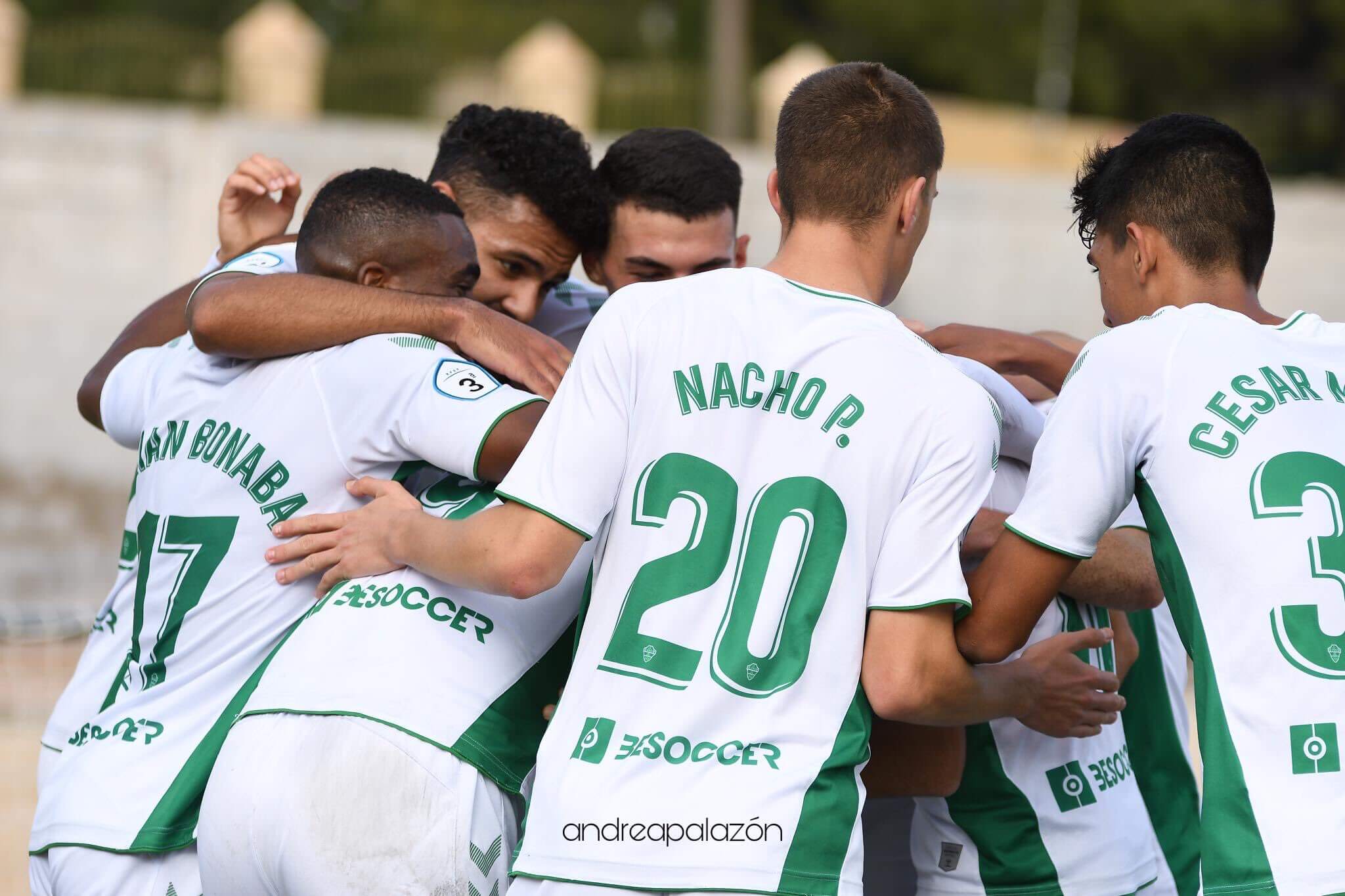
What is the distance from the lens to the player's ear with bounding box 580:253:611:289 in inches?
154

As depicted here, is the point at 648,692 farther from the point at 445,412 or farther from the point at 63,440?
the point at 63,440

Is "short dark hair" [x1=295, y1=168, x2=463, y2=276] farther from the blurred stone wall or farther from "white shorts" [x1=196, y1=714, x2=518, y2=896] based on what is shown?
the blurred stone wall

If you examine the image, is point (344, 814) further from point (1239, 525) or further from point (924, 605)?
point (1239, 525)

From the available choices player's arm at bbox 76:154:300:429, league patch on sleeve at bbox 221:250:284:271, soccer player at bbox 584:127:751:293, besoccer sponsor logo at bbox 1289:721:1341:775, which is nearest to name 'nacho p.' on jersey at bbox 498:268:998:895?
besoccer sponsor logo at bbox 1289:721:1341:775

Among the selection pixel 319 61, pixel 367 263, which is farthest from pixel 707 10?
pixel 367 263

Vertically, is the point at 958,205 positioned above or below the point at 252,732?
above

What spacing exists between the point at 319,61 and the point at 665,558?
17.2 metres

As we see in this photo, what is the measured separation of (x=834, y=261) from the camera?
2512 millimetres

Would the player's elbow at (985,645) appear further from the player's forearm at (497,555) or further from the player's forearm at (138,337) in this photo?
the player's forearm at (138,337)

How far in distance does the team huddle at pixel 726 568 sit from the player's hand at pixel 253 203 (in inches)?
25.5

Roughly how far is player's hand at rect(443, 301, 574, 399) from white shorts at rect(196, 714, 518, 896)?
2.50ft

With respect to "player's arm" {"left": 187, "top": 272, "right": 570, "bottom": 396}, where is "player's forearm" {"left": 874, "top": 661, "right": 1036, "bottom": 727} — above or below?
below

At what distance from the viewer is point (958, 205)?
43.1 feet

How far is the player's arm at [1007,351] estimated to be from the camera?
3191 mm
